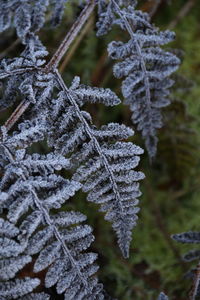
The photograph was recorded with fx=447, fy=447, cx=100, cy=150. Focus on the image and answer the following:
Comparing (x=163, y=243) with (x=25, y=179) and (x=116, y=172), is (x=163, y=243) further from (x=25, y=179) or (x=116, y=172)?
(x=25, y=179)

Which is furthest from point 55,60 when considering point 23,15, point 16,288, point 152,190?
point 152,190

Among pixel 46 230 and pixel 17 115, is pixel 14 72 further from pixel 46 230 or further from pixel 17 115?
pixel 46 230

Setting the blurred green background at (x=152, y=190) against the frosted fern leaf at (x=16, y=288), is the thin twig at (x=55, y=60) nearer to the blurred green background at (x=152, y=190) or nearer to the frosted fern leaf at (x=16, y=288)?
the blurred green background at (x=152, y=190)

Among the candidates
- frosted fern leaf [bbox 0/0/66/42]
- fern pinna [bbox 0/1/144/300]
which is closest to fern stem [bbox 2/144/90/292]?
fern pinna [bbox 0/1/144/300]

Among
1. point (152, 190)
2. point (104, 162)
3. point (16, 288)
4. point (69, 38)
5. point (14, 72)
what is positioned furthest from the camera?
point (152, 190)

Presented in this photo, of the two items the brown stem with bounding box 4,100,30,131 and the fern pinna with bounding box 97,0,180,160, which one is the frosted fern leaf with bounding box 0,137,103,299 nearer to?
the brown stem with bounding box 4,100,30,131

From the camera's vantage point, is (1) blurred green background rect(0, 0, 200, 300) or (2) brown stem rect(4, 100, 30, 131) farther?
(1) blurred green background rect(0, 0, 200, 300)

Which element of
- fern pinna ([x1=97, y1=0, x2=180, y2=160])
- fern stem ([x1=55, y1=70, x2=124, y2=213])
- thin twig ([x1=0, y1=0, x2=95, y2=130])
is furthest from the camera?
fern pinna ([x1=97, y1=0, x2=180, y2=160])

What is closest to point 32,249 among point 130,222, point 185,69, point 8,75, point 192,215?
point 130,222
